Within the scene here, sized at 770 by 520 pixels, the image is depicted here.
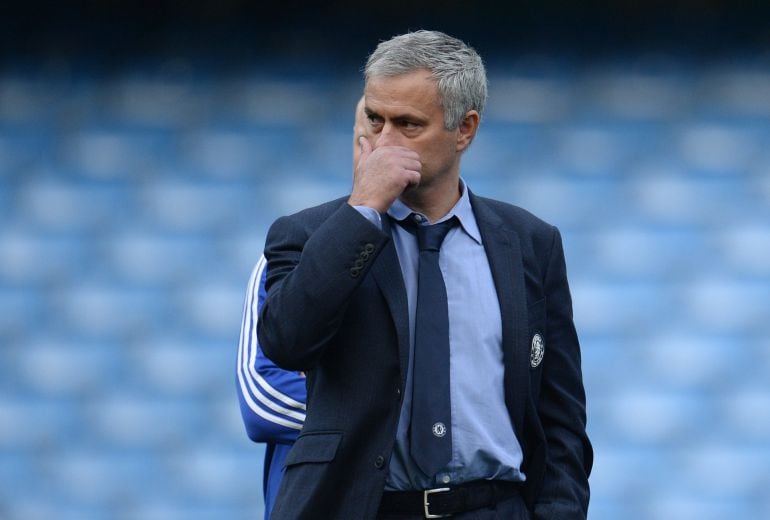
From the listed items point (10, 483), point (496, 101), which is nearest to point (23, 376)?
point (10, 483)

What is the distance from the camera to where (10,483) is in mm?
5852

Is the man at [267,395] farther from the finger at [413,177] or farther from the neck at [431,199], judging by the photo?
the finger at [413,177]

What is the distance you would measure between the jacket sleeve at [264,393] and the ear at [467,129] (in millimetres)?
680

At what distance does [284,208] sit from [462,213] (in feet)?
10.2

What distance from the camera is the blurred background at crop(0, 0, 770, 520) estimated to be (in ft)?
18.6

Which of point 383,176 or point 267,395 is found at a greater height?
point 383,176

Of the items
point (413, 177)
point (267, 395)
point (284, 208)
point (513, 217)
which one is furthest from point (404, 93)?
point (284, 208)

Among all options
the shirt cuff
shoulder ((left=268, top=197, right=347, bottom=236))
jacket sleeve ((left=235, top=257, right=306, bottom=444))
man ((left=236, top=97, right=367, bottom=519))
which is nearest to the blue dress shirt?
the shirt cuff

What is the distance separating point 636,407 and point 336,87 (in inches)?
70.2

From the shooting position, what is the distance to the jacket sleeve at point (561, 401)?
111 inches

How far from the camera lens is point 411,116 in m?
2.61

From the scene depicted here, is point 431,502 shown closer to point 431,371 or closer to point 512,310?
point 431,371

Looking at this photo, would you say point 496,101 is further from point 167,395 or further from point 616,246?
point 167,395

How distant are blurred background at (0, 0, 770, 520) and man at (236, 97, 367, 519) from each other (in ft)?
8.31
